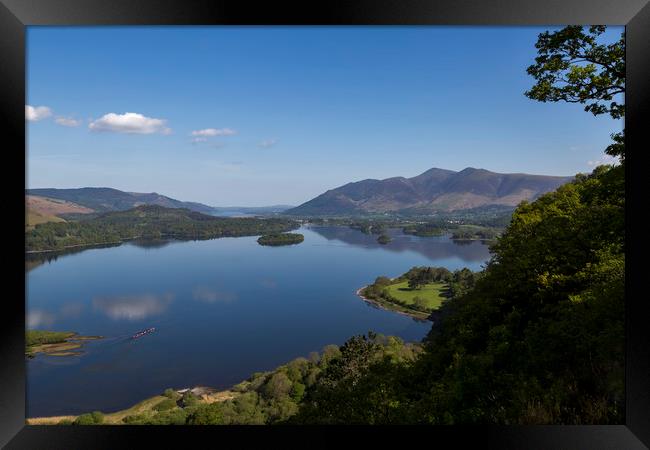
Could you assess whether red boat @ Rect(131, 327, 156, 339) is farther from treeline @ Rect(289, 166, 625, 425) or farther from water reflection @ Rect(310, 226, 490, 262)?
treeline @ Rect(289, 166, 625, 425)

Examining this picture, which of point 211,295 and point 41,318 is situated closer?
point 41,318

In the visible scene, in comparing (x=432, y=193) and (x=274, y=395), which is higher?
(x=432, y=193)

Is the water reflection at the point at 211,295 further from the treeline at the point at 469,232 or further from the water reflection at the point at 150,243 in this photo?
the treeline at the point at 469,232

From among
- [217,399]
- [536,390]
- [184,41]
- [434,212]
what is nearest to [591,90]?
[536,390]

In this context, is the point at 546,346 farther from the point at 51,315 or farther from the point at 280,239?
the point at 280,239

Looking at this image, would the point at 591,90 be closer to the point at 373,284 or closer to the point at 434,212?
the point at 373,284

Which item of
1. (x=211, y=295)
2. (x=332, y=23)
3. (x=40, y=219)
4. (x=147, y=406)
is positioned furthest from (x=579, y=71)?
(x=40, y=219)
